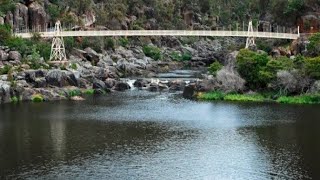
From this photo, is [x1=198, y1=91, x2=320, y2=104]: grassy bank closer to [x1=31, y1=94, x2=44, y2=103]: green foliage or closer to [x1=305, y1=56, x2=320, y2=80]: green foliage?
[x1=305, y1=56, x2=320, y2=80]: green foliage

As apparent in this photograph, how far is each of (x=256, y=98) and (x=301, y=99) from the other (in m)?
5.63

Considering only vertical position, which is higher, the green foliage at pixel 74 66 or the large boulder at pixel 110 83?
the green foliage at pixel 74 66

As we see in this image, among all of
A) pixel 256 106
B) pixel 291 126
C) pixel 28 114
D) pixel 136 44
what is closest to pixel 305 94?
pixel 256 106

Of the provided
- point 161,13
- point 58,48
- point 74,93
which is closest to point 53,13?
point 58,48

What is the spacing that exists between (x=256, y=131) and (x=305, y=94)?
20519mm

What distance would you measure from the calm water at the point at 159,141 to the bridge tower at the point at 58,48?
3071 centimetres

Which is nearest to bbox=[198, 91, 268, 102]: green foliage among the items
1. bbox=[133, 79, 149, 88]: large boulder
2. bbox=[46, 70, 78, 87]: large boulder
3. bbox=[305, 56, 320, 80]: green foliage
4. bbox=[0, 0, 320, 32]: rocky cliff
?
bbox=[305, 56, 320, 80]: green foliage

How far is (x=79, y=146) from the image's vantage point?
50.9 metres

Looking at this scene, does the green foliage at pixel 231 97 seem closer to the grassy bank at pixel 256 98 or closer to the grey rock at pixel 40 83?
the grassy bank at pixel 256 98

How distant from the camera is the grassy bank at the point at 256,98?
73.8m

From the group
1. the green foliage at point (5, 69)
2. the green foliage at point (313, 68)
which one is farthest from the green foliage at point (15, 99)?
the green foliage at point (313, 68)

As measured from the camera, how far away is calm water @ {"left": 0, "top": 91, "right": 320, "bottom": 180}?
42.9 metres

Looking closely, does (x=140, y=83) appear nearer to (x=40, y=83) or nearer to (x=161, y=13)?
(x=40, y=83)

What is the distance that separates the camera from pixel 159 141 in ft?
A: 173
